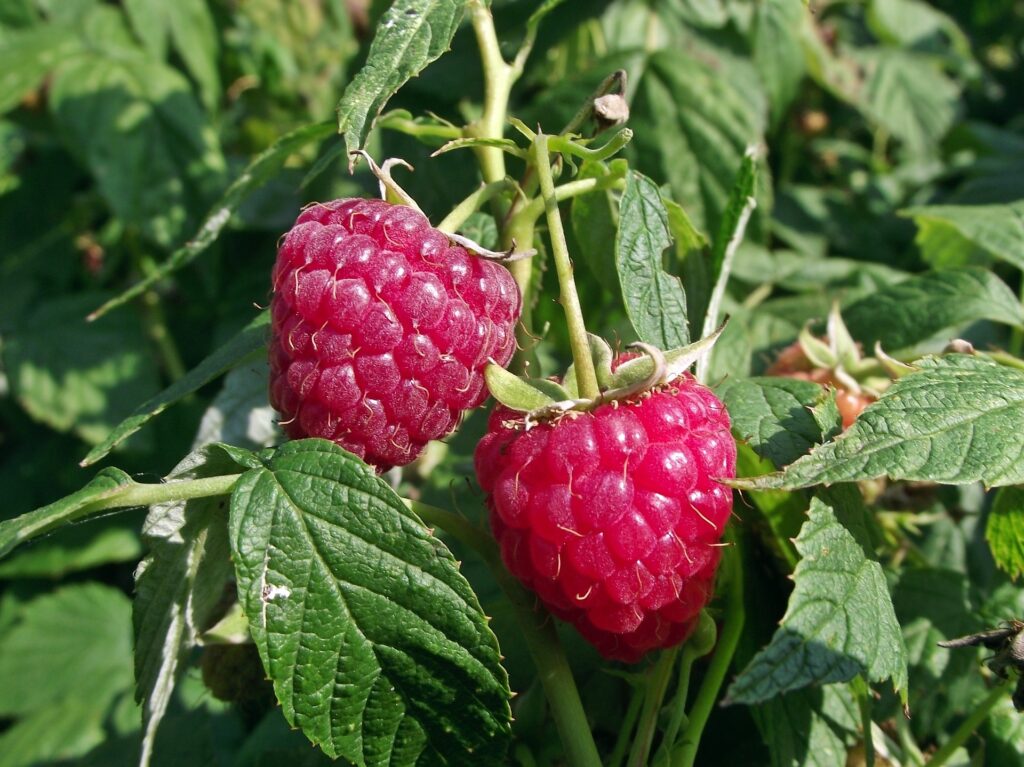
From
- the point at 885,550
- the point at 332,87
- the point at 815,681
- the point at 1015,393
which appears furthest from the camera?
the point at 332,87

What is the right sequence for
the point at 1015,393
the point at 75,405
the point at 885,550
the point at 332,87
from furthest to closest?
the point at 332,87
the point at 75,405
the point at 885,550
the point at 1015,393

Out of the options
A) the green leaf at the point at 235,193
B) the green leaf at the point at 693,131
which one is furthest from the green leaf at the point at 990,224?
the green leaf at the point at 235,193

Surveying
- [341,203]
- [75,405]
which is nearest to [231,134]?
[75,405]

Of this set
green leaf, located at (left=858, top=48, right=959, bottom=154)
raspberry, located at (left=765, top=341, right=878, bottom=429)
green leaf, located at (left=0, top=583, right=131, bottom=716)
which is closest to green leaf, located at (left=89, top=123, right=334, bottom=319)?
raspberry, located at (left=765, top=341, right=878, bottom=429)

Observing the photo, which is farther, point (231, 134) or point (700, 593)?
point (231, 134)

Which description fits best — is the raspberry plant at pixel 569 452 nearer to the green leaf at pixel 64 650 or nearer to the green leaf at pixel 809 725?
the green leaf at pixel 809 725

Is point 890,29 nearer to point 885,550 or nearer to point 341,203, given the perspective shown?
point 885,550
